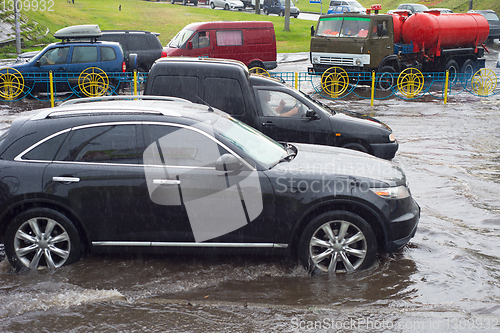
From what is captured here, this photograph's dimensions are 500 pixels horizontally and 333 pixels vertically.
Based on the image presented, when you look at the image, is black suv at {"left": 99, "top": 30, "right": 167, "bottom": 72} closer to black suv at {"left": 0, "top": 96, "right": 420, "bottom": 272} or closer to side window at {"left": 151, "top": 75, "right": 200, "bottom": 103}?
side window at {"left": 151, "top": 75, "right": 200, "bottom": 103}

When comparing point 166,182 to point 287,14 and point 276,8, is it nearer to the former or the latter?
point 287,14

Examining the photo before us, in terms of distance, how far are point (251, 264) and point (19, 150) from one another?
257 centimetres

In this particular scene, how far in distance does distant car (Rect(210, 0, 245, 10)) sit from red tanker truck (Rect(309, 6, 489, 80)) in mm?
33113

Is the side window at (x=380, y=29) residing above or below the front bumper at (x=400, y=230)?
above

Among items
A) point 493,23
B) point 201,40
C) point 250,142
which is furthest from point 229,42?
point 493,23

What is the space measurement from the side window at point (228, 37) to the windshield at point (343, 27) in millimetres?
3280

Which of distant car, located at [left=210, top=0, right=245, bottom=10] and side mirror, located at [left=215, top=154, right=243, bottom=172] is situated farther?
distant car, located at [left=210, top=0, right=245, bottom=10]

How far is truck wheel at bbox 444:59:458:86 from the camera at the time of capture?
20.2m

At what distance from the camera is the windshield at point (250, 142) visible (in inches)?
202

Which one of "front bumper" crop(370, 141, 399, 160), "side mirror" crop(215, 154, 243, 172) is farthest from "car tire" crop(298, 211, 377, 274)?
"front bumper" crop(370, 141, 399, 160)

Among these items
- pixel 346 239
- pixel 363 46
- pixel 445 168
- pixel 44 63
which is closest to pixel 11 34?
pixel 44 63

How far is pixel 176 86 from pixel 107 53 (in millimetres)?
9506

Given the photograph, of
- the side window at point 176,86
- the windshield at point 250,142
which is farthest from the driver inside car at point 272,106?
the windshield at point 250,142

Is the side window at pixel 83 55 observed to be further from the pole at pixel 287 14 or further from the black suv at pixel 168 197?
the pole at pixel 287 14
